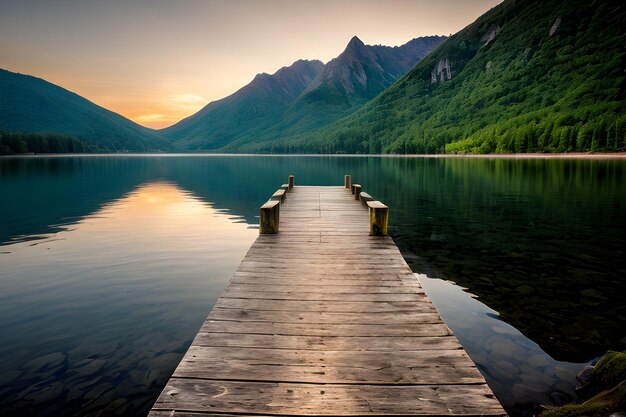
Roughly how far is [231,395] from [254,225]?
62.1 ft

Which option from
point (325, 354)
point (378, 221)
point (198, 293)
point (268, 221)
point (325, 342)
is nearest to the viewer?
point (325, 354)

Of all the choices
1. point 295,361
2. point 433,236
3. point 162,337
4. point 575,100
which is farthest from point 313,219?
point 575,100

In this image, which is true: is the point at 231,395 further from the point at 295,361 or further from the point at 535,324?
the point at 535,324

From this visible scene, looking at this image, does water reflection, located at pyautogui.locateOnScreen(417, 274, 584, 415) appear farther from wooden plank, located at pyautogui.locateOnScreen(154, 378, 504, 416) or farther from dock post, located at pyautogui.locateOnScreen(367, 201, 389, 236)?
dock post, located at pyautogui.locateOnScreen(367, 201, 389, 236)

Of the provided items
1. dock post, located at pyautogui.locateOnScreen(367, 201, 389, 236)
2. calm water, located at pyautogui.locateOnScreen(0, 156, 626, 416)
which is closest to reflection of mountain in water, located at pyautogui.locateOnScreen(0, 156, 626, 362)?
calm water, located at pyautogui.locateOnScreen(0, 156, 626, 416)

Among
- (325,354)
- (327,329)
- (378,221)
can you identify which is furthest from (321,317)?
(378,221)

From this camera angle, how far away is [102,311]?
31.0 ft

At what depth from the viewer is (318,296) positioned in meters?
6.89

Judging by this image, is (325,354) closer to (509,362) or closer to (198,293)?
(509,362)

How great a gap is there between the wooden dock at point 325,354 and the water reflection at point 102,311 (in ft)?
6.79

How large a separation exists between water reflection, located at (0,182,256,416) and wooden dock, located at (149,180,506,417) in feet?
6.79

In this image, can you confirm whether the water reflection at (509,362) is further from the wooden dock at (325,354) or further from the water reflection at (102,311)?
the water reflection at (102,311)

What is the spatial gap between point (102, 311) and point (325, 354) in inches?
284

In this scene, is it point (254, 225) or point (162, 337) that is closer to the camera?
point (162, 337)
